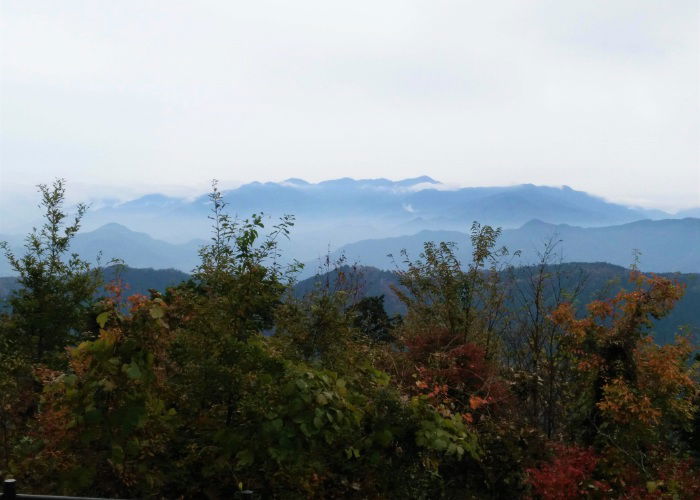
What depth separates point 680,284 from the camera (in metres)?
8.05

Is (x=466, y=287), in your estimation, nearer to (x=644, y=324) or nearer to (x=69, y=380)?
(x=644, y=324)

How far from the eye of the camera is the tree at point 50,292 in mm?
11164

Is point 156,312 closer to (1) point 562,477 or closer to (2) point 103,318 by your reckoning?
(2) point 103,318

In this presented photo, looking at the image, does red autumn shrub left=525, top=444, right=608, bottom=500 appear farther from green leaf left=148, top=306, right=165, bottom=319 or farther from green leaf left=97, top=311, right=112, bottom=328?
green leaf left=97, top=311, right=112, bottom=328

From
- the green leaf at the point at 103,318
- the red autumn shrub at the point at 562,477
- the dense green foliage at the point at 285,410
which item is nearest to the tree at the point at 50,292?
the dense green foliage at the point at 285,410

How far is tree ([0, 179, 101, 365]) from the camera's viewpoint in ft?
36.6

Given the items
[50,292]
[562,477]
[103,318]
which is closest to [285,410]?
[103,318]

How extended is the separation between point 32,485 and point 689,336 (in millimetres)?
9378

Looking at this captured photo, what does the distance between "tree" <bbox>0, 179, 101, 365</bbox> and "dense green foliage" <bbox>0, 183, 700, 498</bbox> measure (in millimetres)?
4227

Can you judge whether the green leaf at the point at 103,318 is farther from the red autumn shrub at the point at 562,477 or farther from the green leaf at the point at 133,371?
the red autumn shrub at the point at 562,477

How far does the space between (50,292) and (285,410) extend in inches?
382

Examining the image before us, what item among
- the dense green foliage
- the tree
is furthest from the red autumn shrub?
the tree

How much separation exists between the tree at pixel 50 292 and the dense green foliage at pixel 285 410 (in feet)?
13.9

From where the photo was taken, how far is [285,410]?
417cm
